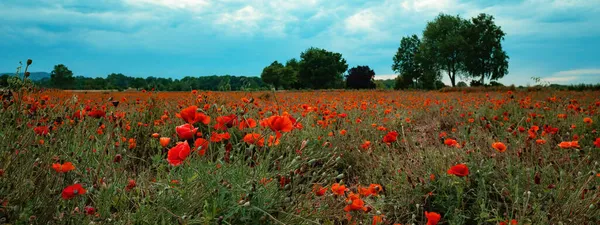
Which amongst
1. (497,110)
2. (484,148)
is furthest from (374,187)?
(497,110)

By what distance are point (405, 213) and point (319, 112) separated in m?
3.10

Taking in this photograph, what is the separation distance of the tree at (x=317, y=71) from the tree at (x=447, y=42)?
15.1 meters

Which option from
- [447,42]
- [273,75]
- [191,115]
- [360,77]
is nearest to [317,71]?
[360,77]

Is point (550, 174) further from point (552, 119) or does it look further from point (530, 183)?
point (552, 119)

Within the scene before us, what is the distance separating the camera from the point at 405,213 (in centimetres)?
266

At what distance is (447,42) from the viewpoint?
39031 mm

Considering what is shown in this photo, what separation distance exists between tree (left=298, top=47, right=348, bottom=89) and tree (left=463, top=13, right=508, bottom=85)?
1935 cm

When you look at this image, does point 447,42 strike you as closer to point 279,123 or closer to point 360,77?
point 360,77

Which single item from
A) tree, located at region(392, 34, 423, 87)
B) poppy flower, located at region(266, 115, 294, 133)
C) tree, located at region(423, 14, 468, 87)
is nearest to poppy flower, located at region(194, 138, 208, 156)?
poppy flower, located at region(266, 115, 294, 133)

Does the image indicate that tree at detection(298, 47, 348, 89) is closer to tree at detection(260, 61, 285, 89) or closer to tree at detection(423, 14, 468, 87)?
tree at detection(260, 61, 285, 89)

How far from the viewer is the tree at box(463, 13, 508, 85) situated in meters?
39.4

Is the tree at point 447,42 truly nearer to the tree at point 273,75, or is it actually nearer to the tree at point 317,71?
the tree at point 317,71

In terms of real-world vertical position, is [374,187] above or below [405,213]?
above

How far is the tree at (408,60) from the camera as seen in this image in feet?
160
